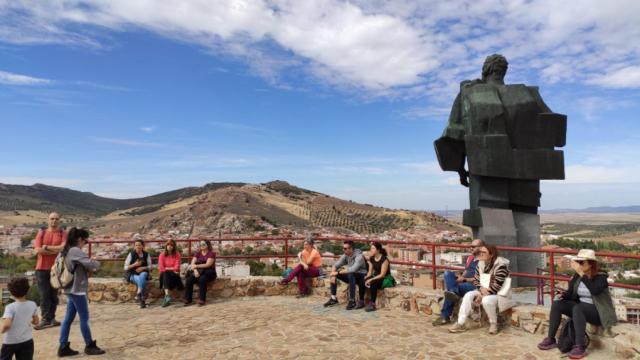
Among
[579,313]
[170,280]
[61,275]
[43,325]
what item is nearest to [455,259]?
[170,280]

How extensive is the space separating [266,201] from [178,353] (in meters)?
81.9

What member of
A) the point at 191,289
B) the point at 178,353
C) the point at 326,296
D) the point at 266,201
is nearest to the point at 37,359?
the point at 178,353

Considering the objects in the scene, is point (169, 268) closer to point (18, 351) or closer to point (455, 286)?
point (18, 351)

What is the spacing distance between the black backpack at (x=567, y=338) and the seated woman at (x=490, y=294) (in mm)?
959

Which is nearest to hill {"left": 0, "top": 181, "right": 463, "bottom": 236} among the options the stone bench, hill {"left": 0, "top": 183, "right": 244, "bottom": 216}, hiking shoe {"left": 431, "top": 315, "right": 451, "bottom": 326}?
hill {"left": 0, "top": 183, "right": 244, "bottom": 216}

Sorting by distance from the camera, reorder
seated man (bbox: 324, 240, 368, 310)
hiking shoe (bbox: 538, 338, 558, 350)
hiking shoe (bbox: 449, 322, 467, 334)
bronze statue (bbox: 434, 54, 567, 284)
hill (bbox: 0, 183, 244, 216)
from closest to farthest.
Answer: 1. hiking shoe (bbox: 538, 338, 558, 350)
2. hiking shoe (bbox: 449, 322, 467, 334)
3. seated man (bbox: 324, 240, 368, 310)
4. bronze statue (bbox: 434, 54, 567, 284)
5. hill (bbox: 0, 183, 244, 216)

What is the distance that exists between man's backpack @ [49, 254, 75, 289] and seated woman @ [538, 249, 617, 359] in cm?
603

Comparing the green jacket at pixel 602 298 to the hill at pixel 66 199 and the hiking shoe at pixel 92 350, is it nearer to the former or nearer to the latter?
the hiking shoe at pixel 92 350

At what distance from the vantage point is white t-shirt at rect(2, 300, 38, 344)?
173 inches

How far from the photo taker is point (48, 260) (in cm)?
709

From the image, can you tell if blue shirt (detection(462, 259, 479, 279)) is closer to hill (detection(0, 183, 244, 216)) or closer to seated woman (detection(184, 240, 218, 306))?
seated woman (detection(184, 240, 218, 306))

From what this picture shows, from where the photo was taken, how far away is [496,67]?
9.73m

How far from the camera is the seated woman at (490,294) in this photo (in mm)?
6145

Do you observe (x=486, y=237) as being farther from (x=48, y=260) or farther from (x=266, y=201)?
(x=266, y=201)
